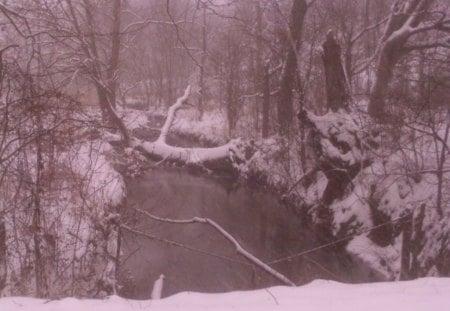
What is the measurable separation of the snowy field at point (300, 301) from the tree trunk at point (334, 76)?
8.63 meters

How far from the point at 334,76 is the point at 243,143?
17.1ft

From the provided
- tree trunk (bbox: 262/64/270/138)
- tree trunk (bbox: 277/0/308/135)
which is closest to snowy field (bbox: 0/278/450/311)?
tree trunk (bbox: 277/0/308/135)

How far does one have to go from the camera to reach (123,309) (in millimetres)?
3645

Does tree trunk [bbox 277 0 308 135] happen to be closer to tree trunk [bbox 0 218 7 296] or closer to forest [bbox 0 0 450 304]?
forest [bbox 0 0 450 304]

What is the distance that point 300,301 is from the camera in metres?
3.62

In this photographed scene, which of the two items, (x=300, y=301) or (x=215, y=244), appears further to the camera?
(x=215, y=244)

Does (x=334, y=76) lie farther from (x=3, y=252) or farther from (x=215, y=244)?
(x=3, y=252)

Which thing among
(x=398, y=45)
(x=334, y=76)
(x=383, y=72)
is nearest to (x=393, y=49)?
(x=398, y=45)

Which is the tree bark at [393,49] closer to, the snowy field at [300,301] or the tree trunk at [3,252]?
the snowy field at [300,301]

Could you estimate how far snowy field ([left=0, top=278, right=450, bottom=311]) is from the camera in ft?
11.3

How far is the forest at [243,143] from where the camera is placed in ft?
20.8

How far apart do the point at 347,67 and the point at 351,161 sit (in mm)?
4942

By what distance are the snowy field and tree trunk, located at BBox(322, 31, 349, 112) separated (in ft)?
28.3

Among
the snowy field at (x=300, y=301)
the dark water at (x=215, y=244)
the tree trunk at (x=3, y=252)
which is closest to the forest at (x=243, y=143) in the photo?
the tree trunk at (x=3, y=252)
